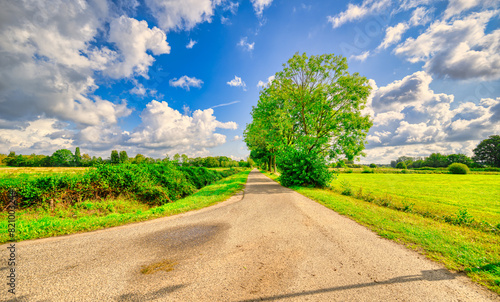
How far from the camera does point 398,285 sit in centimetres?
272

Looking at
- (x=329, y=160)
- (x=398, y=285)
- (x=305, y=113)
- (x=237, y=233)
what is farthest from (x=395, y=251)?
(x=305, y=113)

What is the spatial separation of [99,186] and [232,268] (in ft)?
30.4

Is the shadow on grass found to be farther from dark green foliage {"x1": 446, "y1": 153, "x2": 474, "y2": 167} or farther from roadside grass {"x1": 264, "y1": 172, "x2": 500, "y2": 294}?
dark green foliage {"x1": 446, "y1": 153, "x2": 474, "y2": 167}

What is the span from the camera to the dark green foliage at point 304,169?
1409 centimetres

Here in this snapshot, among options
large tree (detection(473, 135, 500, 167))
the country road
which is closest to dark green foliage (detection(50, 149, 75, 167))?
the country road

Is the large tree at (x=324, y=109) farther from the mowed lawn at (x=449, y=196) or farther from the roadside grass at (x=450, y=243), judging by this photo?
the roadside grass at (x=450, y=243)

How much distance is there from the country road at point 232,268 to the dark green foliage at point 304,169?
9.21 m

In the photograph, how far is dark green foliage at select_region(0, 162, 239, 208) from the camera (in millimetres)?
6988

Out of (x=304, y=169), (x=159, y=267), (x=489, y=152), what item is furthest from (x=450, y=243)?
(x=489, y=152)

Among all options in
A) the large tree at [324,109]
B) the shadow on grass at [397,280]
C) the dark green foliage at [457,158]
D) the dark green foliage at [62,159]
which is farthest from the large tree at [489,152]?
the dark green foliage at [62,159]

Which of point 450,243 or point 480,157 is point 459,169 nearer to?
point 480,157

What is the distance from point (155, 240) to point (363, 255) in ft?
16.9

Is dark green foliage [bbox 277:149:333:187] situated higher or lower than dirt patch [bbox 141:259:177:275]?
higher

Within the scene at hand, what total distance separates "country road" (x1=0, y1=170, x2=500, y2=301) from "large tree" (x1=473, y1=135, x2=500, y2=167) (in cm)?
7163
